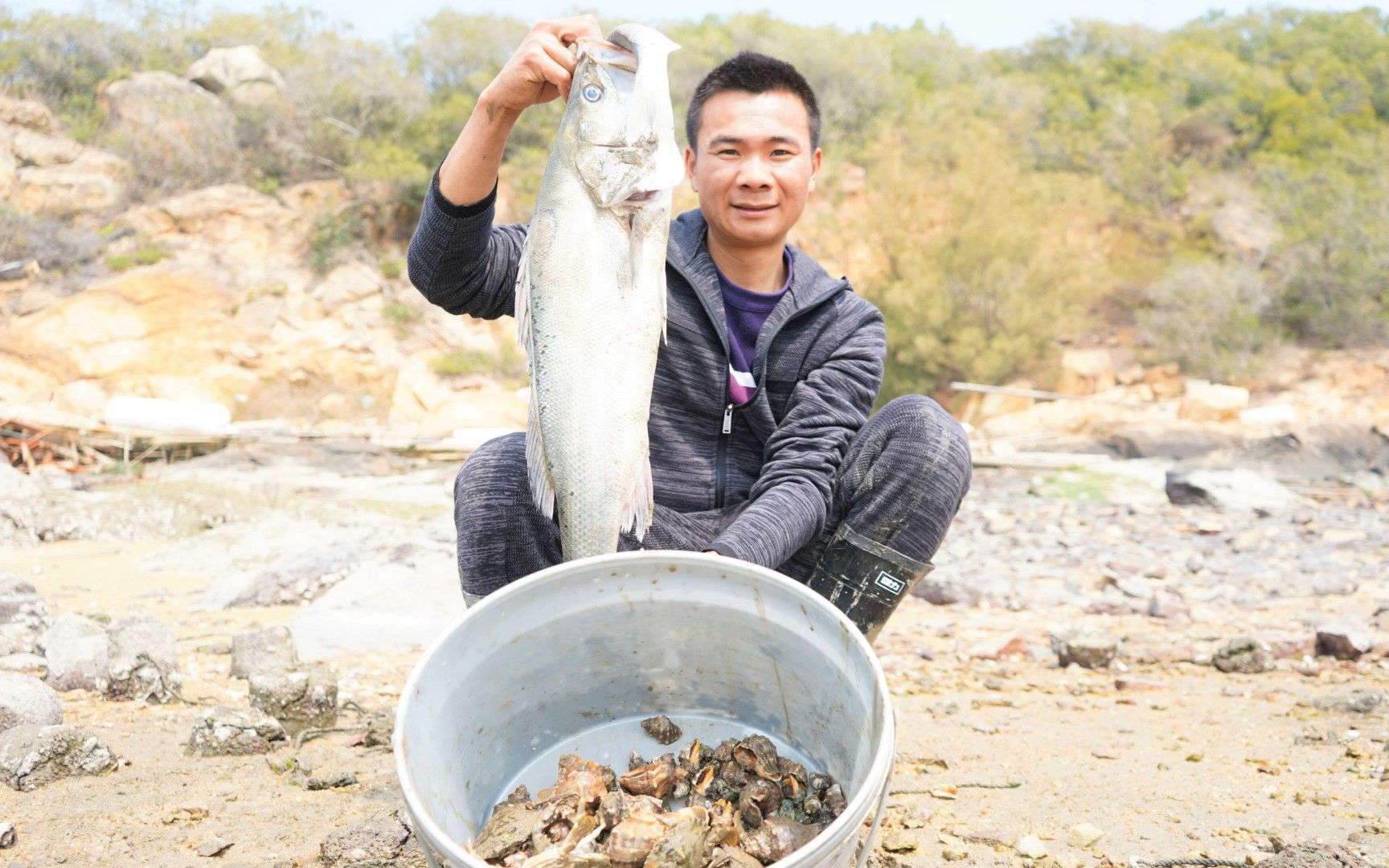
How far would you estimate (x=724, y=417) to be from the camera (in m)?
2.65

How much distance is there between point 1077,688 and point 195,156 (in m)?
21.2

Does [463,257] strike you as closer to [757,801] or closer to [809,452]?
[809,452]

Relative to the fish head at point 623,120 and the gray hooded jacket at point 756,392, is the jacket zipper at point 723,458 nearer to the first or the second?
the gray hooded jacket at point 756,392

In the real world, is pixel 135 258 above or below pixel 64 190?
below

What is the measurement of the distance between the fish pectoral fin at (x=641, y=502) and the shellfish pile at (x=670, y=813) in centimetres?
41

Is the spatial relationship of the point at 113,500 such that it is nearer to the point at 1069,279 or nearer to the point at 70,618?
the point at 70,618

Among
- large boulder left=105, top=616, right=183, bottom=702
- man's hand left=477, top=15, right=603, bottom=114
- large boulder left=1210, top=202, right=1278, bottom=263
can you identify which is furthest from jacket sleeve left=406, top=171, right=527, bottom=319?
large boulder left=1210, top=202, right=1278, bottom=263

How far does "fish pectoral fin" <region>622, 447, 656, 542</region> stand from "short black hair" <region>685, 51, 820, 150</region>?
1033 millimetres

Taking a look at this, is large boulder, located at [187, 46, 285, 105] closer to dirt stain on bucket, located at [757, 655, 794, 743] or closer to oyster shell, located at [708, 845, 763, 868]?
dirt stain on bucket, located at [757, 655, 794, 743]

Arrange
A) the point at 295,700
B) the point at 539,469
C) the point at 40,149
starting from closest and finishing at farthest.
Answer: the point at 539,469
the point at 295,700
the point at 40,149

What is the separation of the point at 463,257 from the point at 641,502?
70cm

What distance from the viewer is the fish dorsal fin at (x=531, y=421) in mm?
1935

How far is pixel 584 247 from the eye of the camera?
6.13 feet

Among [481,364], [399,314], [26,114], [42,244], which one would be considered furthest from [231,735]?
[26,114]
